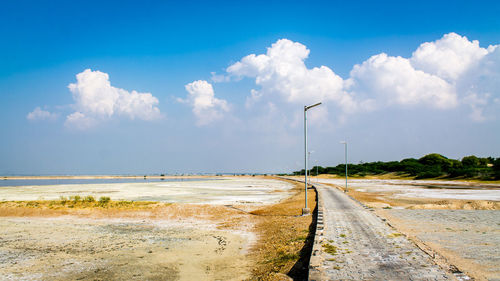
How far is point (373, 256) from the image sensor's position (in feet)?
33.9

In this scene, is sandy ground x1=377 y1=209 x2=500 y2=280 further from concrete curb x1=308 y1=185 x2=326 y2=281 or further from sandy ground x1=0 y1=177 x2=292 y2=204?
sandy ground x1=0 y1=177 x2=292 y2=204

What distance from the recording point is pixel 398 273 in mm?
8547

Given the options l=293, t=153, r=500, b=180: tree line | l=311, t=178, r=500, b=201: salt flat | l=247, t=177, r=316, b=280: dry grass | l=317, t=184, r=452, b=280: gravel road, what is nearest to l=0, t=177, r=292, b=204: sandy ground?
l=247, t=177, r=316, b=280: dry grass

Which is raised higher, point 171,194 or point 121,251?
point 121,251

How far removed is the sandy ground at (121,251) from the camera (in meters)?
10.9

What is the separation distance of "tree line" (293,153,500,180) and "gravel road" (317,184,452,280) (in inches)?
3258

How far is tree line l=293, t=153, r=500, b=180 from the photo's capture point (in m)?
87.5

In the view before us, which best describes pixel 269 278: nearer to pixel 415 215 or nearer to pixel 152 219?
pixel 152 219

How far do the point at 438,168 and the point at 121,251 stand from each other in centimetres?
12766

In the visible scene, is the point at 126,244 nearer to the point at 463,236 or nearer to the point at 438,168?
the point at 463,236

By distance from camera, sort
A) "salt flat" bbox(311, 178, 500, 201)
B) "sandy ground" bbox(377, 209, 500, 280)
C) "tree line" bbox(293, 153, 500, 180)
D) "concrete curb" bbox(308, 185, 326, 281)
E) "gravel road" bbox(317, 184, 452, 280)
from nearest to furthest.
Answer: "concrete curb" bbox(308, 185, 326, 281) < "gravel road" bbox(317, 184, 452, 280) < "sandy ground" bbox(377, 209, 500, 280) < "salt flat" bbox(311, 178, 500, 201) < "tree line" bbox(293, 153, 500, 180)

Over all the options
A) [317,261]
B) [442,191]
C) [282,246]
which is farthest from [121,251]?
[442,191]

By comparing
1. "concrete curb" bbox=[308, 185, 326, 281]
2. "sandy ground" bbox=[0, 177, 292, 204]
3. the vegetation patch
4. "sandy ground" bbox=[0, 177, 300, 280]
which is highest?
"concrete curb" bbox=[308, 185, 326, 281]

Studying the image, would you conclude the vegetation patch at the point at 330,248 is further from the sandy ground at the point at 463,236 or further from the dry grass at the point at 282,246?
the sandy ground at the point at 463,236
